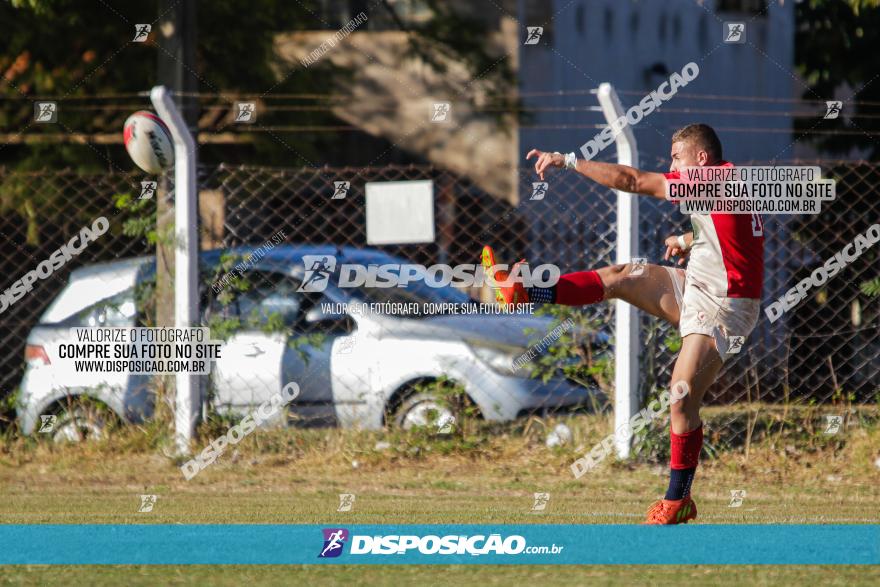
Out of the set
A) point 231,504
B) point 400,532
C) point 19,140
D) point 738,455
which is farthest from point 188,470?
point 19,140

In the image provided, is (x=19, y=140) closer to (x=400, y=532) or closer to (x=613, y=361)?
(x=613, y=361)

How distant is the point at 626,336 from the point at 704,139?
256 centimetres

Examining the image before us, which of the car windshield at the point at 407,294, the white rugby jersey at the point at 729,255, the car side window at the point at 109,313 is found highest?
the white rugby jersey at the point at 729,255

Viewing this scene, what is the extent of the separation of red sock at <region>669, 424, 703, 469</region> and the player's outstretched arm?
1.26 meters

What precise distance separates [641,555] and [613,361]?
3.43 metres

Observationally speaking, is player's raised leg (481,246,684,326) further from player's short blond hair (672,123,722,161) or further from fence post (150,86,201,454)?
fence post (150,86,201,454)

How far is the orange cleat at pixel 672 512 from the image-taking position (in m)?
6.05

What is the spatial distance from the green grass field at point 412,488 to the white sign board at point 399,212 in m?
1.45

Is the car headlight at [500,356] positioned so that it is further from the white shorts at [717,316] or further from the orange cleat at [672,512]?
the orange cleat at [672,512]

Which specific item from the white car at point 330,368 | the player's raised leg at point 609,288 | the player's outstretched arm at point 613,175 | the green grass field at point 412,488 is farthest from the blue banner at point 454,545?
the white car at point 330,368

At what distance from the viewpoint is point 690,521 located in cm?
659

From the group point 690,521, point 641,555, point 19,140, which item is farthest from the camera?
point 19,140

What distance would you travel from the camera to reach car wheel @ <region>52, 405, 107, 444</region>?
898 centimetres

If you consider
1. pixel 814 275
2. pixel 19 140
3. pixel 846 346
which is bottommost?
pixel 846 346
